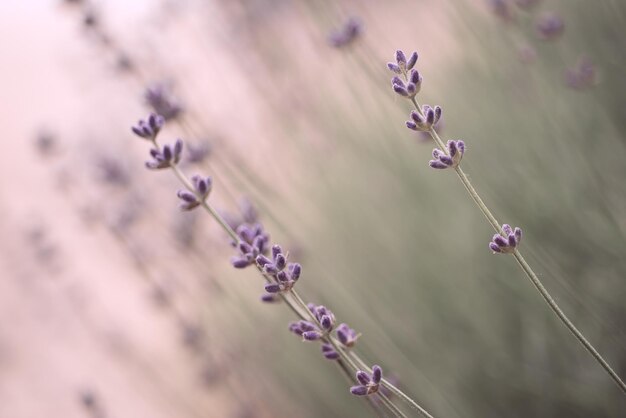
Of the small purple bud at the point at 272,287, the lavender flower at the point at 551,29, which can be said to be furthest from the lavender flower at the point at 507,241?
the lavender flower at the point at 551,29

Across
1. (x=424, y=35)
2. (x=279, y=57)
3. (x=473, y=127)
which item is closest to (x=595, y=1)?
(x=473, y=127)

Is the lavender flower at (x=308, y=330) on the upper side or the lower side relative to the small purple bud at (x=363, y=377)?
upper

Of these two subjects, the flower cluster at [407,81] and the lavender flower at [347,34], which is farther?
the lavender flower at [347,34]

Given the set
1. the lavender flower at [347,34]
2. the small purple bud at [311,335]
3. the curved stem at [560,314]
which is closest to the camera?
the curved stem at [560,314]

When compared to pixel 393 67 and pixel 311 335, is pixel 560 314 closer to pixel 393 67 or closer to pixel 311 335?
pixel 311 335

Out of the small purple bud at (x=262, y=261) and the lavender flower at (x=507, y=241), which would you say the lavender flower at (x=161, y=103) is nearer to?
the small purple bud at (x=262, y=261)

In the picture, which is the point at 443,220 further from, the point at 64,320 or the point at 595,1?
the point at 64,320
